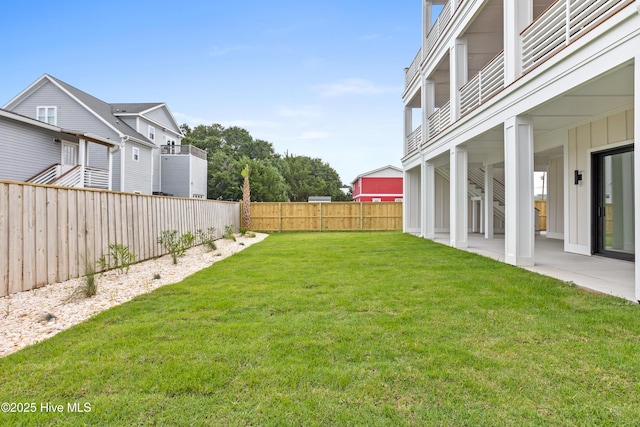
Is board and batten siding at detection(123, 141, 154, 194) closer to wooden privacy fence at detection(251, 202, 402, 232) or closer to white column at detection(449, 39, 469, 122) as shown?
wooden privacy fence at detection(251, 202, 402, 232)

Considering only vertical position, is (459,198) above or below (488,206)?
above

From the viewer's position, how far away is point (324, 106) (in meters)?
28.4

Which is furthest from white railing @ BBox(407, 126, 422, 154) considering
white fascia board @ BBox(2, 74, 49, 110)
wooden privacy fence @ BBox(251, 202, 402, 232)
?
white fascia board @ BBox(2, 74, 49, 110)

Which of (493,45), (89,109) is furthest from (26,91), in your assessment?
(493,45)

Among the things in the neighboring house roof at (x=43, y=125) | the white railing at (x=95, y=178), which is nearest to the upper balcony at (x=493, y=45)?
the neighboring house roof at (x=43, y=125)

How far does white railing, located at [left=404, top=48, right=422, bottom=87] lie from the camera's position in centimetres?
1356

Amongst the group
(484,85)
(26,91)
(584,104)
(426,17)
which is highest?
(426,17)

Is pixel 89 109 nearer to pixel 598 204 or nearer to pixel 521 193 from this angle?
pixel 521 193

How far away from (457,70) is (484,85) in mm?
1513

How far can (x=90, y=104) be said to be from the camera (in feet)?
58.9

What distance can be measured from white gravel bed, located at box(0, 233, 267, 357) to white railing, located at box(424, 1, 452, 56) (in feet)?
31.2

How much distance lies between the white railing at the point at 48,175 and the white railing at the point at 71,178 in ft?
0.89

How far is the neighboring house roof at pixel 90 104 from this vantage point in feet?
56.2

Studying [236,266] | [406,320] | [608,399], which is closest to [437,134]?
[236,266]
